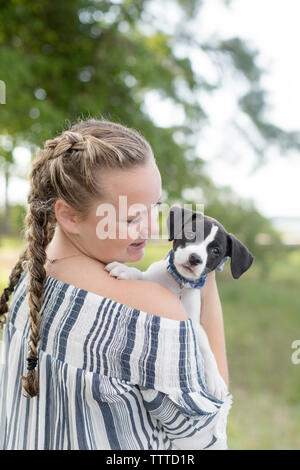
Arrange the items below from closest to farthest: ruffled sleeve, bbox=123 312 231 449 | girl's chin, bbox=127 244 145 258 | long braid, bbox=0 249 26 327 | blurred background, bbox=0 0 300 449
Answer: ruffled sleeve, bbox=123 312 231 449, girl's chin, bbox=127 244 145 258, long braid, bbox=0 249 26 327, blurred background, bbox=0 0 300 449

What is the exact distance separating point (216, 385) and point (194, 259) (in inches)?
10.6

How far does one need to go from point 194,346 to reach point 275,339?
6266 millimetres

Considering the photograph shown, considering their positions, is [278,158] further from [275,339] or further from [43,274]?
[43,274]

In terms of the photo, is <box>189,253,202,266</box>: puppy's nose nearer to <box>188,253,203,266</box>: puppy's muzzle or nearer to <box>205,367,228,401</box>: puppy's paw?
<box>188,253,203,266</box>: puppy's muzzle

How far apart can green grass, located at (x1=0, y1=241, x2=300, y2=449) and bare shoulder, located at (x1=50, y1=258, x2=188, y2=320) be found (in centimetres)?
301

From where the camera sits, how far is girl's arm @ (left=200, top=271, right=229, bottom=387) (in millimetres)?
1109

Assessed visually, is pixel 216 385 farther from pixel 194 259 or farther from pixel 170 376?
pixel 194 259

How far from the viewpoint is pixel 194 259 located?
106 centimetres

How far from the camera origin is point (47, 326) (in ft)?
3.36

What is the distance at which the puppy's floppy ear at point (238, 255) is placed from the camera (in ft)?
3.63

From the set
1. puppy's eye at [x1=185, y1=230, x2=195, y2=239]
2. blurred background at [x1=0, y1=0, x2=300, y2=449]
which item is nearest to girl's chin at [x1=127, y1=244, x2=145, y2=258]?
puppy's eye at [x1=185, y1=230, x2=195, y2=239]

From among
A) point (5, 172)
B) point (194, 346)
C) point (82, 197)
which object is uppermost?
point (5, 172)

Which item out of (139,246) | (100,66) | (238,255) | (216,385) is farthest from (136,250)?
(100,66)
